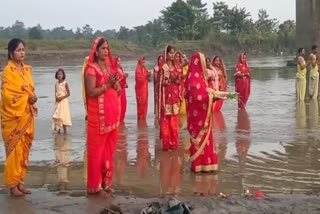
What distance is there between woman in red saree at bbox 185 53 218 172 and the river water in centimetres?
20

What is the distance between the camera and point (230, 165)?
8750mm

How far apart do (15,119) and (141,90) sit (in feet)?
27.4

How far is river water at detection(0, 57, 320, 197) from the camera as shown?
7570mm

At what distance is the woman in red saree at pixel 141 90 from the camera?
49.3 feet

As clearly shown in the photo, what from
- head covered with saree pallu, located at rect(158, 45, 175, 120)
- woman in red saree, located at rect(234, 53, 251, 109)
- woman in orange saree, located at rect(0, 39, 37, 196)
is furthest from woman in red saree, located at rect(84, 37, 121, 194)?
woman in red saree, located at rect(234, 53, 251, 109)

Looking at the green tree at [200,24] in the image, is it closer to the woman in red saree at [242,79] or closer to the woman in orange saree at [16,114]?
the woman in red saree at [242,79]

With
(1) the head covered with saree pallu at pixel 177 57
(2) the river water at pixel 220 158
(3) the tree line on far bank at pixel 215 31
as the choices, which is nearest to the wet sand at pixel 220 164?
(2) the river water at pixel 220 158

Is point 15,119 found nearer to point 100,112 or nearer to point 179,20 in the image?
point 100,112

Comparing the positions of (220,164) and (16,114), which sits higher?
(16,114)

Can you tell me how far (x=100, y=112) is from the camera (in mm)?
6773

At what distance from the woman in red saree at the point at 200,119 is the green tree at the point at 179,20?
57.1 metres

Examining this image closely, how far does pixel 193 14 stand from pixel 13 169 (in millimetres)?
59604

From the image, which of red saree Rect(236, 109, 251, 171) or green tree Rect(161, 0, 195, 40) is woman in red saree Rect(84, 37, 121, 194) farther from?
green tree Rect(161, 0, 195, 40)

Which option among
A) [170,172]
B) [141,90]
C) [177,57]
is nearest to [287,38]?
[141,90]
